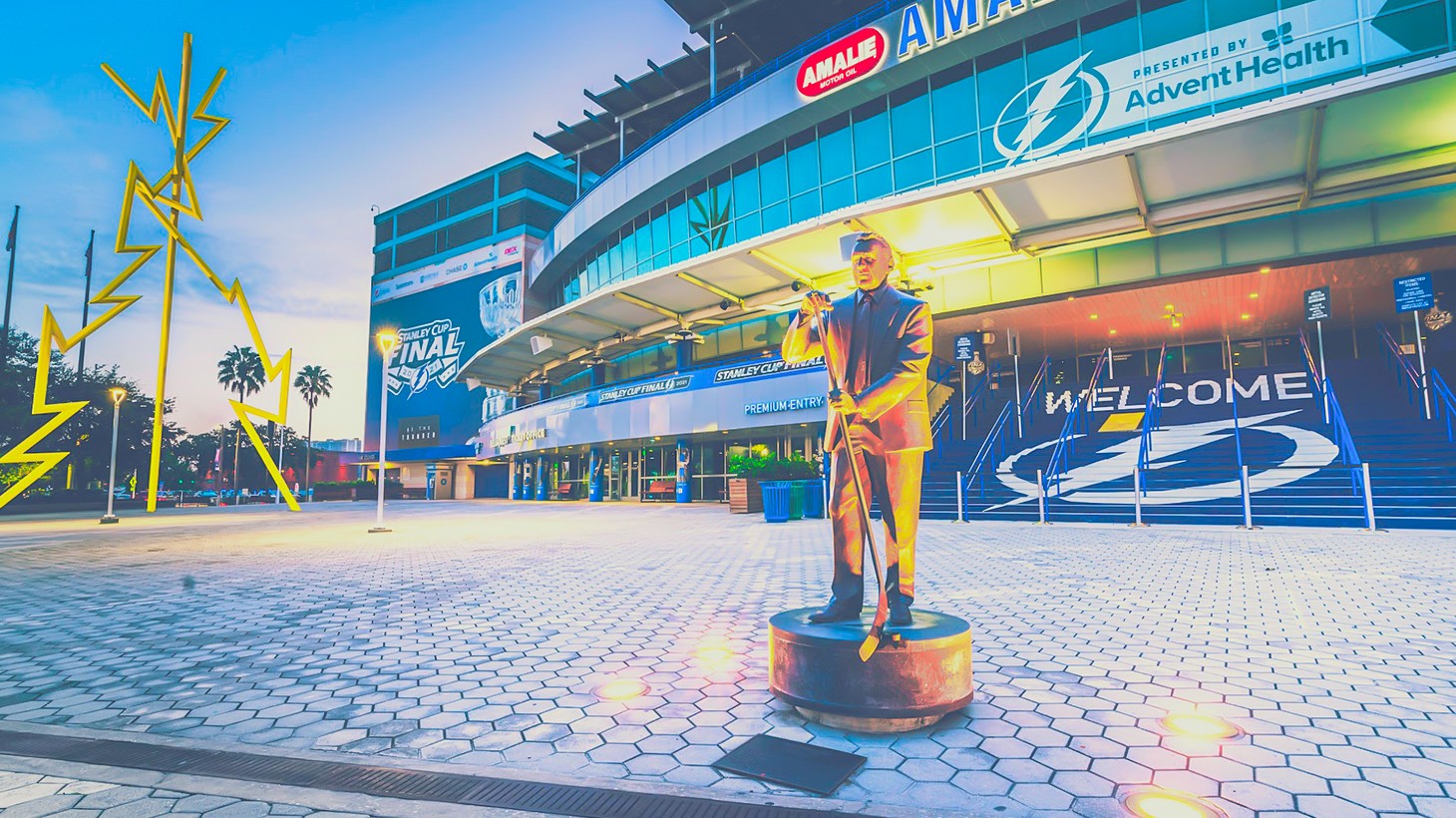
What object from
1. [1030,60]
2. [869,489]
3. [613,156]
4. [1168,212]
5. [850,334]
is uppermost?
[613,156]

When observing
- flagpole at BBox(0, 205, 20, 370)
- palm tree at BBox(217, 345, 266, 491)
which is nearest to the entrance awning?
flagpole at BBox(0, 205, 20, 370)

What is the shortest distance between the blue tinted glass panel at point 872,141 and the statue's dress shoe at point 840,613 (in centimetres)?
1974

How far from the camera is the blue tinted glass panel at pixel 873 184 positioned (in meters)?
20.6

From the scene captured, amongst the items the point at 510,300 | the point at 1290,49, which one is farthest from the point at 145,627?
the point at 510,300

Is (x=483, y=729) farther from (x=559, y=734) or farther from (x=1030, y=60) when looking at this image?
(x=1030, y=60)

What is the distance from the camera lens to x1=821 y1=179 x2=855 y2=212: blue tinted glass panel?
21438 millimetres

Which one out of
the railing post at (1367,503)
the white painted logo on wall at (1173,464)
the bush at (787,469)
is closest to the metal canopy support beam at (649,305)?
the bush at (787,469)

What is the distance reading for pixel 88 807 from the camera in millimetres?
2426

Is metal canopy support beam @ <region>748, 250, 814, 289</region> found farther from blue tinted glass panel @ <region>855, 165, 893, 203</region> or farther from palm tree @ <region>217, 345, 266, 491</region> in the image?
palm tree @ <region>217, 345, 266, 491</region>

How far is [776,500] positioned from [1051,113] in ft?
43.2

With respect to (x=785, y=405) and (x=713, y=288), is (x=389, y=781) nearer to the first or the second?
(x=713, y=288)

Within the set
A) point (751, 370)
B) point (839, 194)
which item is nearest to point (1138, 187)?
point (839, 194)

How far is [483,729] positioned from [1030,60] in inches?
840

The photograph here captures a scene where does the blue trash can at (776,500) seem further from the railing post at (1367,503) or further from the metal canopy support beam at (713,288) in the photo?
the railing post at (1367,503)
